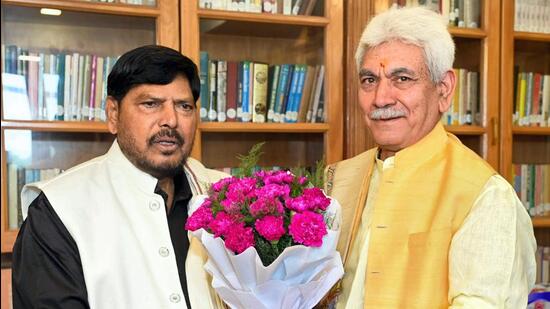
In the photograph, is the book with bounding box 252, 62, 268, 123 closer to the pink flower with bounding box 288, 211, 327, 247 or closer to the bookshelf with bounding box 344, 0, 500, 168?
the bookshelf with bounding box 344, 0, 500, 168

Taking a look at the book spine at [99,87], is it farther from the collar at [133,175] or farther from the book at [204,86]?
the collar at [133,175]

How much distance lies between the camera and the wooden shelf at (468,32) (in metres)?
2.73

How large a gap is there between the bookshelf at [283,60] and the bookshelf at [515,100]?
2.71 ft

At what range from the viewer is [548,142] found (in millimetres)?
2975

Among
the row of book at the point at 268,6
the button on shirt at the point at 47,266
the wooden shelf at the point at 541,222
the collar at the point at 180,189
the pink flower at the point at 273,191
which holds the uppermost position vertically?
the row of book at the point at 268,6

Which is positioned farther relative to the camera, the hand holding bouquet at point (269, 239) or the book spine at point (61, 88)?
the book spine at point (61, 88)

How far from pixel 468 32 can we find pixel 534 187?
2.87ft

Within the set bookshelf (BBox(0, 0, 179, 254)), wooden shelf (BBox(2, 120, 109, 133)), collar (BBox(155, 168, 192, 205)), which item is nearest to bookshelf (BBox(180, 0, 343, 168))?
bookshelf (BBox(0, 0, 179, 254))

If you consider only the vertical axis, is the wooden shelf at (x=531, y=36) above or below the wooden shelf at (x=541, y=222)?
above

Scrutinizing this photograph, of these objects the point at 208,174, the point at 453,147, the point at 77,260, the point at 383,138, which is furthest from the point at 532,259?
the point at 77,260

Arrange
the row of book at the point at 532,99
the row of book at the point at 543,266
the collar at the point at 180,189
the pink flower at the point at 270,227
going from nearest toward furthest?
the pink flower at the point at 270,227 < the collar at the point at 180,189 < the row of book at the point at 532,99 < the row of book at the point at 543,266

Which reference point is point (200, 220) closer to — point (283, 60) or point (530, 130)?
point (283, 60)

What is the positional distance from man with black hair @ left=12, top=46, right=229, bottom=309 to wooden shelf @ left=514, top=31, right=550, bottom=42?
→ 1.78m

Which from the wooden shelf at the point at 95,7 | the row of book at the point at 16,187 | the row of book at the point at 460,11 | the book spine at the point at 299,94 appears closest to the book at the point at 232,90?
the book spine at the point at 299,94
